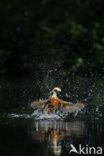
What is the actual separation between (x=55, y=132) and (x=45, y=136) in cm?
64

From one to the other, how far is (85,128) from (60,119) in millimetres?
2253

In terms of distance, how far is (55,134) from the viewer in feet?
50.1

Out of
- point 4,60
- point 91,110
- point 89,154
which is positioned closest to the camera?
point 89,154

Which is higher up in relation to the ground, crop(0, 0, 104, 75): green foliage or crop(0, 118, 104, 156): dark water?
crop(0, 0, 104, 75): green foliage

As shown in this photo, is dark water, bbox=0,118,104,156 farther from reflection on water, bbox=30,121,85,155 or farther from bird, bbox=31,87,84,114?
bird, bbox=31,87,84,114

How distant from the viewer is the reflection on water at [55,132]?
1359cm

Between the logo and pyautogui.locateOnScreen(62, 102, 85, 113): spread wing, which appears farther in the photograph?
pyautogui.locateOnScreen(62, 102, 85, 113): spread wing

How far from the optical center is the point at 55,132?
1558 cm

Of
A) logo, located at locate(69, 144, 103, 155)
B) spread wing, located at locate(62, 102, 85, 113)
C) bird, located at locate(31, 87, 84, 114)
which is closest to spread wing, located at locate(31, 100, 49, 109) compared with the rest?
bird, located at locate(31, 87, 84, 114)

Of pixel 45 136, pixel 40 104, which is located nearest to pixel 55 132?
pixel 45 136

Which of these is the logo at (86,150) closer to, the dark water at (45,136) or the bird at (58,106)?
the dark water at (45,136)

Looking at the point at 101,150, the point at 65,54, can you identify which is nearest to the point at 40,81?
the point at 65,54

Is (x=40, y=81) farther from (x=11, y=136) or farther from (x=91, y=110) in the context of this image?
(x=11, y=136)

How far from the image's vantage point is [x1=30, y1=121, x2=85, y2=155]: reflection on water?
13594 millimetres
